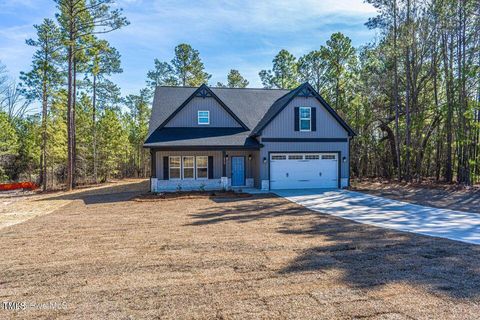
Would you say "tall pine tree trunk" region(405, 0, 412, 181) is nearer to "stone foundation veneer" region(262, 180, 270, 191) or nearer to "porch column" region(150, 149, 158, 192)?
"stone foundation veneer" region(262, 180, 270, 191)

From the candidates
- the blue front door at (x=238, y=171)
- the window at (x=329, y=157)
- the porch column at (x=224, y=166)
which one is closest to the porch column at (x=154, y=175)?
the porch column at (x=224, y=166)

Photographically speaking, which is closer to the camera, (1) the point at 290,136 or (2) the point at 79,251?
(2) the point at 79,251

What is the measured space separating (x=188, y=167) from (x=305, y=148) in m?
6.48

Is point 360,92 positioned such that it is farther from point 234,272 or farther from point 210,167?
point 234,272

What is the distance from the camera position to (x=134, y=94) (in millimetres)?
38938

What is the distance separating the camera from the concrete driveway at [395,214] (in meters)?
8.01

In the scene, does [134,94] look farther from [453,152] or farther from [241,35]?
[453,152]

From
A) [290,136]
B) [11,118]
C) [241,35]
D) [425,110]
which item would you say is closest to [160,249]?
[290,136]

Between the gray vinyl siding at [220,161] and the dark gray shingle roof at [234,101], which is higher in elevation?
the dark gray shingle roof at [234,101]

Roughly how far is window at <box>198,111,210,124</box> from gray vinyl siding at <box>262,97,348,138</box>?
3.54 m

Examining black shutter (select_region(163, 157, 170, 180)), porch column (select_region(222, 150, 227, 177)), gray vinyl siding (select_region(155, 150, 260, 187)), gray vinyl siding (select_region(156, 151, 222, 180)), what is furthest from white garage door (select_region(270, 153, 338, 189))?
black shutter (select_region(163, 157, 170, 180))

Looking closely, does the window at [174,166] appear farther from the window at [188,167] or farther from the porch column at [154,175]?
the porch column at [154,175]

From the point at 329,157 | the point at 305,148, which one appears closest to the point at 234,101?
the point at 305,148

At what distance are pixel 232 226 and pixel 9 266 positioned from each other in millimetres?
4903
